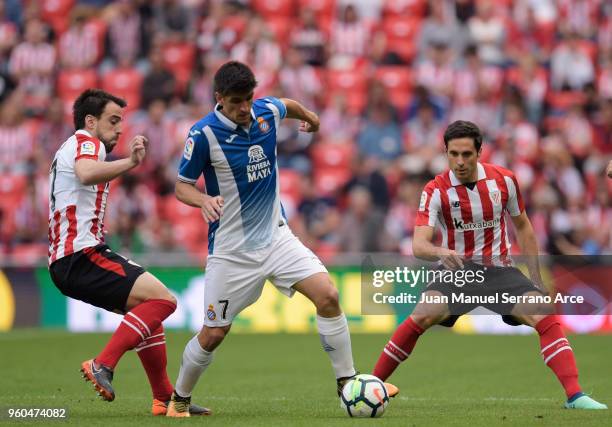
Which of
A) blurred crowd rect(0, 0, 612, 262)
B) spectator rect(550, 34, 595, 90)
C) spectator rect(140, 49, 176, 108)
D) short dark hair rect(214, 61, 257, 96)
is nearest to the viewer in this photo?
short dark hair rect(214, 61, 257, 96)

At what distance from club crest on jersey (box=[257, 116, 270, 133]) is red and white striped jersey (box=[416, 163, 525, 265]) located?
1.33 metres

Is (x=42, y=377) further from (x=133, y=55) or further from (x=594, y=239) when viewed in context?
(x=133, y=55)

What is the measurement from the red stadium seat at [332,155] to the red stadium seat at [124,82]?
412 cm

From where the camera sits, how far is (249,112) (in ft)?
26.4

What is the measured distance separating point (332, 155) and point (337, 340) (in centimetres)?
1165

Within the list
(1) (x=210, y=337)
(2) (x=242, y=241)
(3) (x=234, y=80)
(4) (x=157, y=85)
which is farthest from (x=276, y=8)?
(1) (x=210, y=337)

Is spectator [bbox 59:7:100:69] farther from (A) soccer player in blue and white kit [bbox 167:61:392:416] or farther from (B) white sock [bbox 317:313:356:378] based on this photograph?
(B) white sock [bbox 317:313:356:378]

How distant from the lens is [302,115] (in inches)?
344

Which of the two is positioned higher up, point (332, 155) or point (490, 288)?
point (332, 155)

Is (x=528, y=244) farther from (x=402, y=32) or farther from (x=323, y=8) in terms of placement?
(x=323, y=8)

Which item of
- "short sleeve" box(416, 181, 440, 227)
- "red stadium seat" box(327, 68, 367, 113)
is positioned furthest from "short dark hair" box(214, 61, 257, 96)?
"red stadium seat" box(327, 68, 367, 113)

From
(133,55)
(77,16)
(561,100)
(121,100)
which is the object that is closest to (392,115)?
(561,100)

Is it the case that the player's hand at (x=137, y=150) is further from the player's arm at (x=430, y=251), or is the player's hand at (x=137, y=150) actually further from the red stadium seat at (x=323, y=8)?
the red stadium seat at (x=323, y=8)

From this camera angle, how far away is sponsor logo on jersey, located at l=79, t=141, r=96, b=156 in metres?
8.09
